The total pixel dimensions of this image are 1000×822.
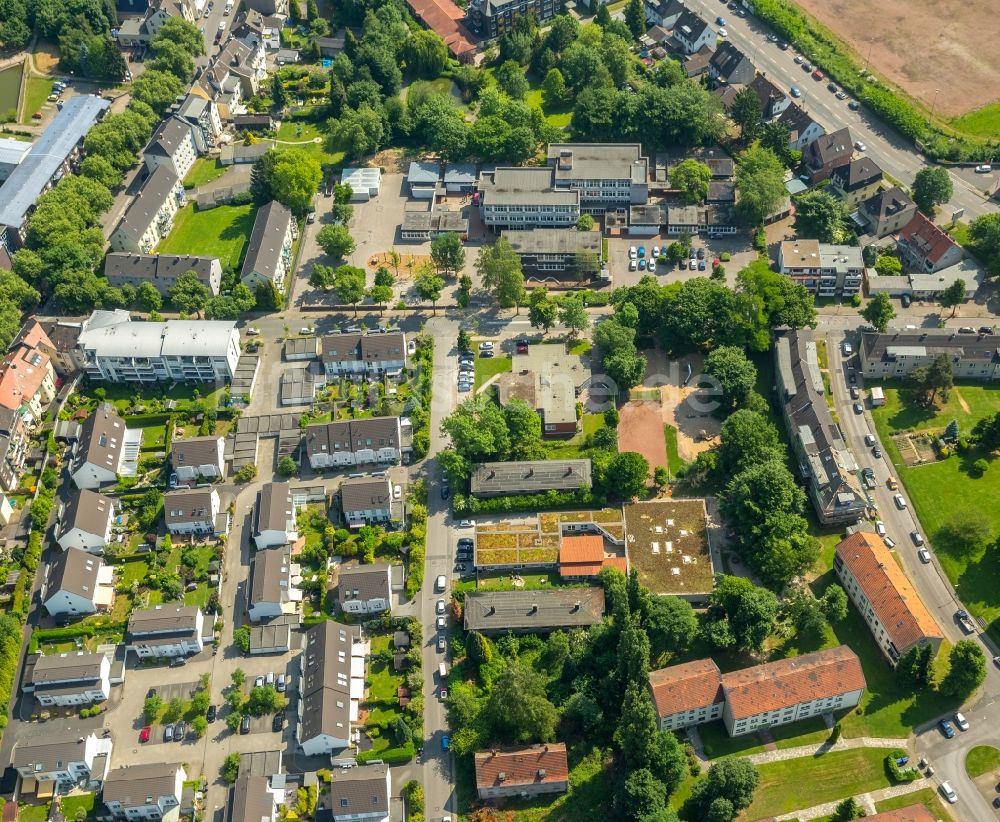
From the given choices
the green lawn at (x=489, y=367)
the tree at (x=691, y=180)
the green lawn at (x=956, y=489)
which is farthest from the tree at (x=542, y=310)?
the green lawn at (x=956, y=489)

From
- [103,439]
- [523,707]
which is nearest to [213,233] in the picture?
[103,439]

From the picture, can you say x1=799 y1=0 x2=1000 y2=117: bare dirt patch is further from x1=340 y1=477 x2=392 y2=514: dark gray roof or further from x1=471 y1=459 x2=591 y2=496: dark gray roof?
x1=340 y1=477 x2=392 y2=514: dark gray roof

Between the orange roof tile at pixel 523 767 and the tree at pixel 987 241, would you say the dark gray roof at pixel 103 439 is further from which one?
the tree at pixel 987 241

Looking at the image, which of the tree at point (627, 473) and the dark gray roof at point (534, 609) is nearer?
the dark gray roof at point (534, 609)

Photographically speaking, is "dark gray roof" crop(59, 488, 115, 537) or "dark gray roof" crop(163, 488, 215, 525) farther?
"dark gray roof" crop(163, 488, 215, 525)

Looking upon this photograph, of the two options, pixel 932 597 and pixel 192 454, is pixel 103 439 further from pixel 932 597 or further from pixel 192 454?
pixel 932 597

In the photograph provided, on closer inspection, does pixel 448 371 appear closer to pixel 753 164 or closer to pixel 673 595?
pixel 673 595

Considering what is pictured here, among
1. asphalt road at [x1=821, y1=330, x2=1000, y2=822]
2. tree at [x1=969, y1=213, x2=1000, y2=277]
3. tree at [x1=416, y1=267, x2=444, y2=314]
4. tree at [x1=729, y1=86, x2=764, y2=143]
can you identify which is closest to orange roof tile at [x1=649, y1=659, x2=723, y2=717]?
asphalt road at [x1=821, y1=330, x2=1000, y2=822]
